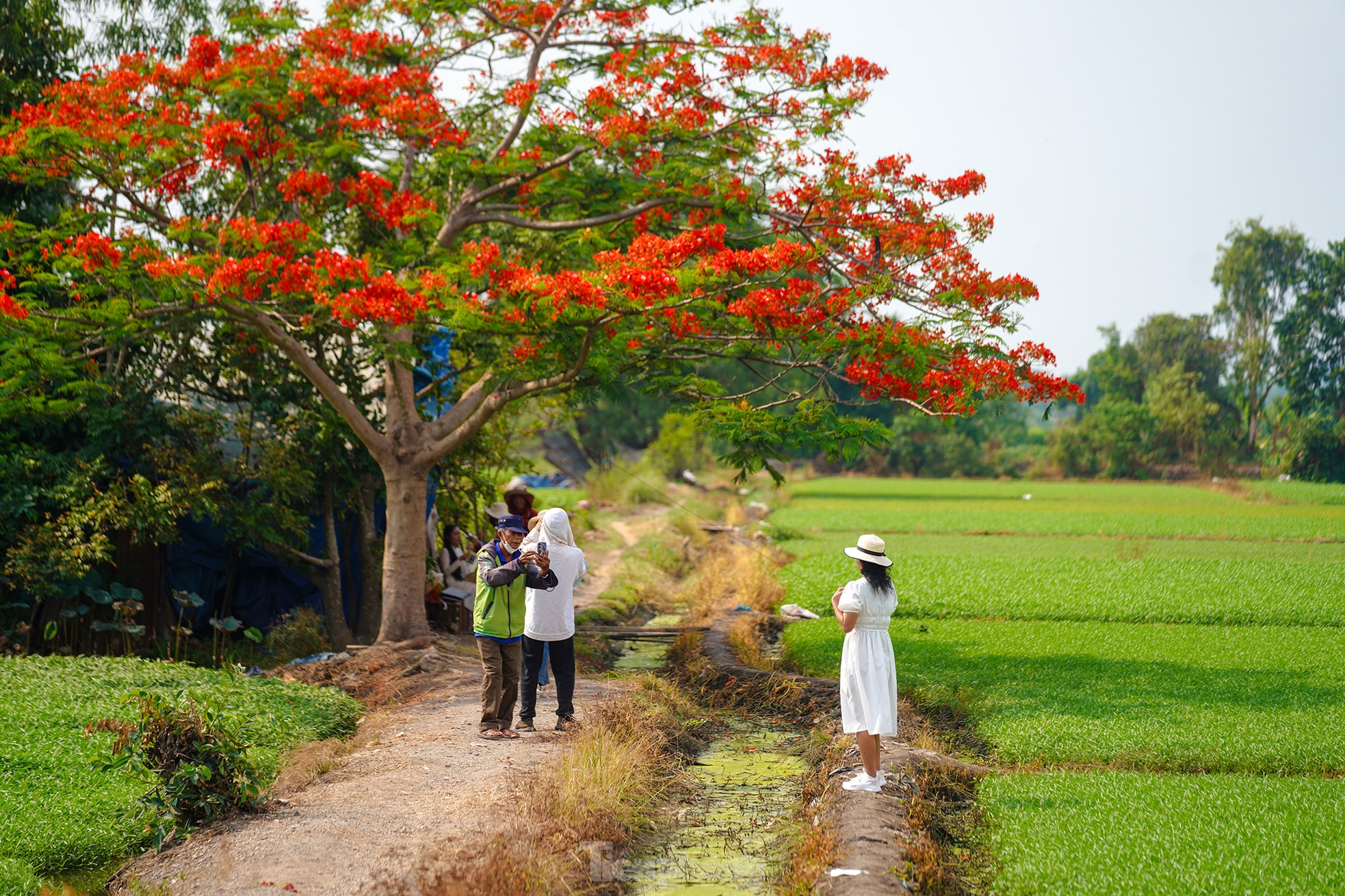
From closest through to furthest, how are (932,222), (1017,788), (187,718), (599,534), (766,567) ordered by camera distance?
(187,718) < (1017,788) < (932,222) < (766,567) < (599,534)

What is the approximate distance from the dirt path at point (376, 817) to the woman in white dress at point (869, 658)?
220 cm

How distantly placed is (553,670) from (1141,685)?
5820 mm

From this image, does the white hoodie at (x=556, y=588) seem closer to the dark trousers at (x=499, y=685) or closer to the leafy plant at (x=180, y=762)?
the dark trousers at (x=499, y=685)

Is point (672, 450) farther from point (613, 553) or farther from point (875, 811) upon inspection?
point (875, 811)

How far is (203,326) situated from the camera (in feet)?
40.8

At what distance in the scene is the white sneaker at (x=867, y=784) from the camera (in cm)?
656

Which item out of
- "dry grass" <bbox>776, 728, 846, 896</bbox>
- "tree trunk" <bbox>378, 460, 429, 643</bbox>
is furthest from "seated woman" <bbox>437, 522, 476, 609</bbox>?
"dry grass" <bbox>776, 728, 846, 896</bbox>

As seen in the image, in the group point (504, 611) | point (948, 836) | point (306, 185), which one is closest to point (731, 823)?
point (948, 836)

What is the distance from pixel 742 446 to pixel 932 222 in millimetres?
3097

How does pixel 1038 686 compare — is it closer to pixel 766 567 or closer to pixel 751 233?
pixel 751 233

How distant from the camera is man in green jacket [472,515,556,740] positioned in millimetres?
7527

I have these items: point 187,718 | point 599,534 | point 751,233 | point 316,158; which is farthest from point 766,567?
point 187,718

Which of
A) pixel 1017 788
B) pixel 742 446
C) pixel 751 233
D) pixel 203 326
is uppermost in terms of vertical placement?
pixel 751 233

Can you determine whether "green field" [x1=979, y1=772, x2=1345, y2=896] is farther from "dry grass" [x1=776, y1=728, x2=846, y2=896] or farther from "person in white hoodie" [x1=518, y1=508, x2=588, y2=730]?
"person in white hoodie" [x1=518, y1=508, x2=588, y2=730]
